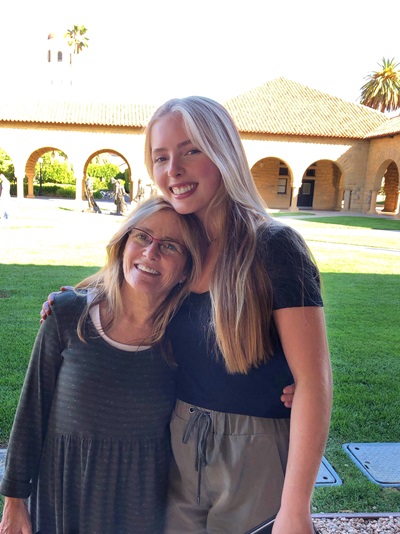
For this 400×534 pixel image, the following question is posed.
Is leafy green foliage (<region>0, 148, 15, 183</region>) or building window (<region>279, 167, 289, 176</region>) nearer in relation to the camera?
building window (<region>279, 167, 289, 176</region>)

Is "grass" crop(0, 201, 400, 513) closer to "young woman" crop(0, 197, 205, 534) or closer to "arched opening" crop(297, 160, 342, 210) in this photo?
"young woman" crop(0, 197, 205, 534)

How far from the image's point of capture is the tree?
2498 inches

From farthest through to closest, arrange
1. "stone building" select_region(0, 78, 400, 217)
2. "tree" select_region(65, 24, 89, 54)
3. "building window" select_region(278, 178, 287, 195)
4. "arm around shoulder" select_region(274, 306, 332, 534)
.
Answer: "tree" select_region(65, 24, 89, 54), "building window" select_region(278, 178, 287, 195), "stone building" select_region(0, 78, 400, 217), "arm around shoulder" select_region(274, 306, 332, 534)

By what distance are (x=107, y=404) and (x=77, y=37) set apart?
70.6 metres

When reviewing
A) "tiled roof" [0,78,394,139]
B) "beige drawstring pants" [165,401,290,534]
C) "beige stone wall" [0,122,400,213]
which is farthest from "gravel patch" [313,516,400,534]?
"tiled roof" [0,78,394,139]

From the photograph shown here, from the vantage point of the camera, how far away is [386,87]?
47219 mm

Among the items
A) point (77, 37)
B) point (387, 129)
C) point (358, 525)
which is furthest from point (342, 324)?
point (77, 37)

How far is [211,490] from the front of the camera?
150 cm

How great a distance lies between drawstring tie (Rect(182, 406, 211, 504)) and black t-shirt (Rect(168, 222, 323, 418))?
3 centimetres

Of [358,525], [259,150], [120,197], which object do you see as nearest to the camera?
[358,525]

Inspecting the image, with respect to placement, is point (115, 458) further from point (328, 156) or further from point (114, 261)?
point (328, 156)

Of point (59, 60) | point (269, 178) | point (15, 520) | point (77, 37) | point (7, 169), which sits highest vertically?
point (77, 37)

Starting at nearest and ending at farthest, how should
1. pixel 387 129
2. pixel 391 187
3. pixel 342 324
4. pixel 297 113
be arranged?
pixel 342 324 < pixel 387 129 < pixel 297 113 < pixel 391 187

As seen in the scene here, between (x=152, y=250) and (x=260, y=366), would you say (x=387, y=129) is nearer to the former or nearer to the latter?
(x=152, y=250)
